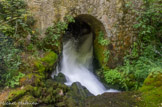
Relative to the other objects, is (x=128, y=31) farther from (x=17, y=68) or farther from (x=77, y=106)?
(x=17, y=68)

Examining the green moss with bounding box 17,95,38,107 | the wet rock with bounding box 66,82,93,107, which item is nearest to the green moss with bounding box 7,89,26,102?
the green moss with bounding box 17,95,38,107

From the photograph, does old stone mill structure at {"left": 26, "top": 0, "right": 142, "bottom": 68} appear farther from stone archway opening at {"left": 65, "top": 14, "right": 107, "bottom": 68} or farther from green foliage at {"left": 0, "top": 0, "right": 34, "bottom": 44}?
green foliage at {"left": 0, "top": 0, "right": 34, "bottom": 44}

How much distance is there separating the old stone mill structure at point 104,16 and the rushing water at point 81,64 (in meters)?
0.98

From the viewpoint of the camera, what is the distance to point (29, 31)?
13.5ft

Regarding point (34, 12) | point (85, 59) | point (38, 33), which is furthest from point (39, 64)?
point (85, 59)

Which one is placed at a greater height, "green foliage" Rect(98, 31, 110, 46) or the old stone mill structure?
the old stone mill structure

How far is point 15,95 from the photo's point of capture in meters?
2.84

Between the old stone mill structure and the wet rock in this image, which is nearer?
the wet rock

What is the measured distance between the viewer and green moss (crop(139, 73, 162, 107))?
2672 millimetres

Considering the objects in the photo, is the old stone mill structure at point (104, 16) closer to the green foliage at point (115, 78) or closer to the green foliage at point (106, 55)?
the green foliage at point (106, 55)

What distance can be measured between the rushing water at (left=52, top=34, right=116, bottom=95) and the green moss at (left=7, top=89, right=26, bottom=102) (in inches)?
78.1

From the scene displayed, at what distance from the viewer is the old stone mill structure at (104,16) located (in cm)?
443

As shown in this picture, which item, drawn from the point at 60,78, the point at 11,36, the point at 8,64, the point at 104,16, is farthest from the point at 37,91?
the point at 104,16

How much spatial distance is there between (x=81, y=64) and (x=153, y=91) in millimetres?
4129
